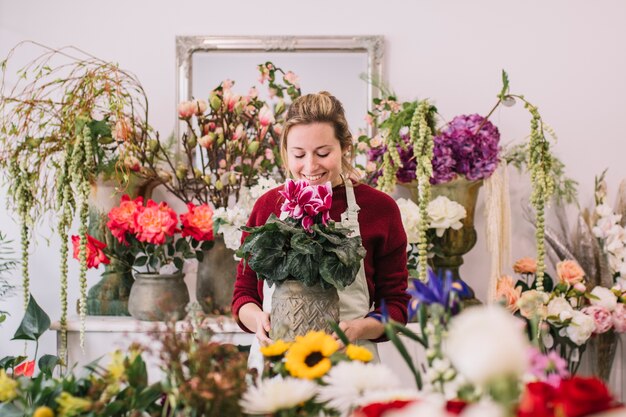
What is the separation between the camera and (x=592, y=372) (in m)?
2.61

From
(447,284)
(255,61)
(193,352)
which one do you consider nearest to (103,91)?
(255,61)

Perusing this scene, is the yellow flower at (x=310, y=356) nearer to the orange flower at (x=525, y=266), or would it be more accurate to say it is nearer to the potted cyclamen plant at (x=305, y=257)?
the potted cyclamen plant at (x=305, y=257)

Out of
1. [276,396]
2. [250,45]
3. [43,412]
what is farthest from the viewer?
[250,45]

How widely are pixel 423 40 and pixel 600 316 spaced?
127cm

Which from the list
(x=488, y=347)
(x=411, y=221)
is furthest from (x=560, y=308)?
(x=488, y=347)

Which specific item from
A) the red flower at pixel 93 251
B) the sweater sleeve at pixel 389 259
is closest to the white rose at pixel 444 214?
the sweater sleeve at pixel 389 259

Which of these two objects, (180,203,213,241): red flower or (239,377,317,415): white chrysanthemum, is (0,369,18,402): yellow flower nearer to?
(239,377,317,415): white chrysanthemum

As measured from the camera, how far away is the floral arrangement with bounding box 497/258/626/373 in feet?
7.61

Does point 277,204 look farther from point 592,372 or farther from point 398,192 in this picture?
point 592,372

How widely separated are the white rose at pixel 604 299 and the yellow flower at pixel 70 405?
2.02 m

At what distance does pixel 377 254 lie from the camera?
1.70 m

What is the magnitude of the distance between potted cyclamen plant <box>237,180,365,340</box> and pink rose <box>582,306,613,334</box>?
4.77 ft

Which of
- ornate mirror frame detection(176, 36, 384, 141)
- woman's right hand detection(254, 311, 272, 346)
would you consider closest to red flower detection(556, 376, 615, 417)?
woman's right hand detection(254, 311, 272, 346)

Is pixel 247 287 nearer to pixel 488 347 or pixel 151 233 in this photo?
pixel 151 233
